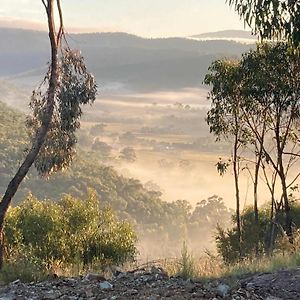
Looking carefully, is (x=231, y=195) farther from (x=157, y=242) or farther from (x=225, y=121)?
(x=225, y=121)

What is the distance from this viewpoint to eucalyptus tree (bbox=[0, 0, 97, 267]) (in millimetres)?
12305

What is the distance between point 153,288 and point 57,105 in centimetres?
673

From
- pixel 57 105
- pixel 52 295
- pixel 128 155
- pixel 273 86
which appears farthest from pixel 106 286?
pixel 128 155

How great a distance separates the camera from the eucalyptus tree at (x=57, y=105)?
1230cm

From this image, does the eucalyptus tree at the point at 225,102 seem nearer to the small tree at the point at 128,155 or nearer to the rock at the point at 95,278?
the rock at the point at 95,278

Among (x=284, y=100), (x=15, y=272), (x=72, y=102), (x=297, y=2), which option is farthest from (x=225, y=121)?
(x=15, y=272)

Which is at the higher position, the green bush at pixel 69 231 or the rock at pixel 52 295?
the rock at pixel 52 295

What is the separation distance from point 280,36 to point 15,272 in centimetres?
697

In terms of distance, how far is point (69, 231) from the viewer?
19.6 meters

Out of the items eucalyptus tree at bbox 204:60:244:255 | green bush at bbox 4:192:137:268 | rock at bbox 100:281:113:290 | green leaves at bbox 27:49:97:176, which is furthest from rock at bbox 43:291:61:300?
eucalyptus tree at bbox 204:60:244:255

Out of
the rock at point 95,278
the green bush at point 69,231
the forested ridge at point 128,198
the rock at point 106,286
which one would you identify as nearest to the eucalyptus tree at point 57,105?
the green bush at point 69,231

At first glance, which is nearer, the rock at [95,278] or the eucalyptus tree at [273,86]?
the rock at [95,278]

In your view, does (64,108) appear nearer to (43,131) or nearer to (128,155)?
(43,131)

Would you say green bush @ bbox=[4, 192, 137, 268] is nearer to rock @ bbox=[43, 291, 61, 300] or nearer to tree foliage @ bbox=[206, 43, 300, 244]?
tree foliage @ bbox=[206, 43, 300, 244]
